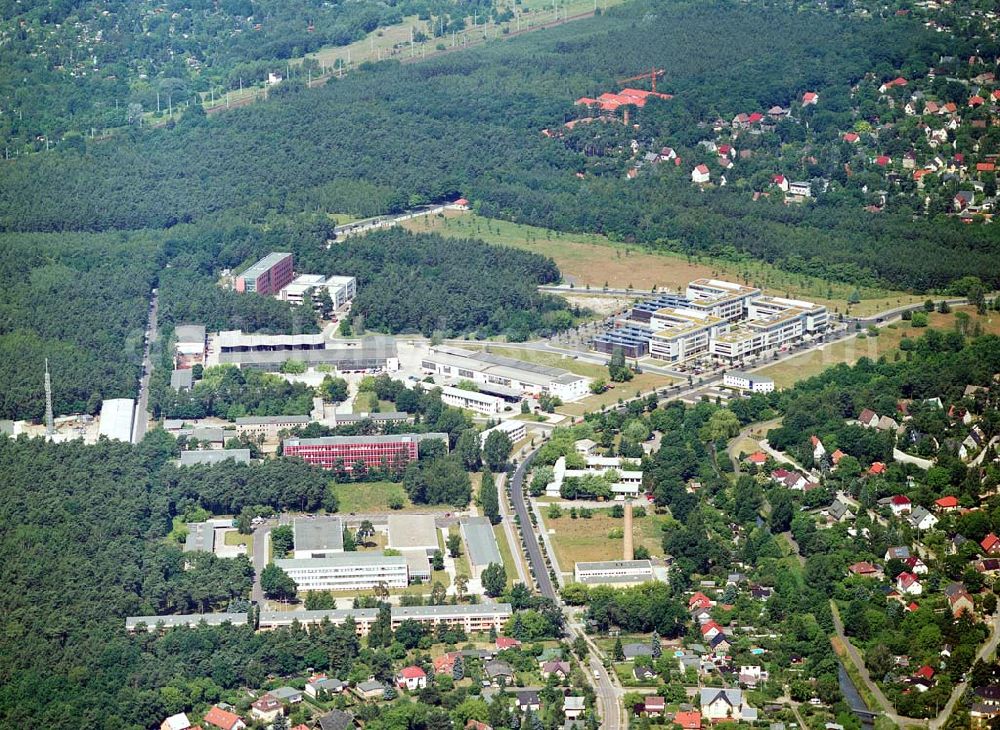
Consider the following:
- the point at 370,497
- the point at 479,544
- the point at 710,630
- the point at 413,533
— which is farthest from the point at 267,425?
the point at 710,630

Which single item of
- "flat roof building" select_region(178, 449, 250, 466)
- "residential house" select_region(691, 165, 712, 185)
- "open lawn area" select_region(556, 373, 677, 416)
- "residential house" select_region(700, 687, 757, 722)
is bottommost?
"residential house" select_region(700, 687, 757, 722)

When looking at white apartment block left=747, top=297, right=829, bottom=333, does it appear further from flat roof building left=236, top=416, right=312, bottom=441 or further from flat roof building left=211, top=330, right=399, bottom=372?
flat roof building left=236, top=416, right=312, bottom=441

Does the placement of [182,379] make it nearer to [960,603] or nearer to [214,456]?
[214,456]

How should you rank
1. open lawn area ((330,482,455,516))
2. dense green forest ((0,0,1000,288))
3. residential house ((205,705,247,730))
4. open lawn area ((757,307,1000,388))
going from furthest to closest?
dense green forest ((0,0,1000,288)), open lawn area ((757,307,1000,388)), open lawn area ((330,482,455,516)), residential house ((205,705,247,730))

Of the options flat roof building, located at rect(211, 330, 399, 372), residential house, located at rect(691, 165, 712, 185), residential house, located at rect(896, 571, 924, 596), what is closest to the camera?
residential house, located at rect(896, 571, 924, 596)

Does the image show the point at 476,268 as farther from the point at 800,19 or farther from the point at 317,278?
the point at 800,19

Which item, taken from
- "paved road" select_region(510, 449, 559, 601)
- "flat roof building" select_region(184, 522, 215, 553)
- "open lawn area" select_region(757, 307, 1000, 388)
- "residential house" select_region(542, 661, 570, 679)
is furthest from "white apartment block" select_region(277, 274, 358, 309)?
"residential house" select_region(542, 661, 570, 679)

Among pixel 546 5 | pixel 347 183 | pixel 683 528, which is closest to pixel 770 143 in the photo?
pixel 347 183
